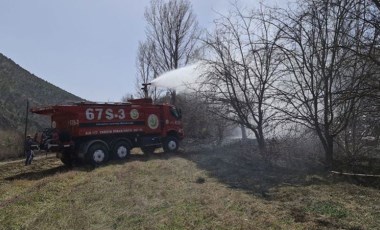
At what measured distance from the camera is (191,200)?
918 cm

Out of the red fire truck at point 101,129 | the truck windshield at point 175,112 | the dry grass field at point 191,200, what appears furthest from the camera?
the truck windshield at point 175,112

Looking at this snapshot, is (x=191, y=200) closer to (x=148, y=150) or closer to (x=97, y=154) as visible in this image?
(x=97, y=154)

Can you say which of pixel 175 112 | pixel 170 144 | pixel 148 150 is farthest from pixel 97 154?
pixel 175 112

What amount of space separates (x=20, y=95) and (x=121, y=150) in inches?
1313

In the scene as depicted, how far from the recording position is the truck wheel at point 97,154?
17.3 m

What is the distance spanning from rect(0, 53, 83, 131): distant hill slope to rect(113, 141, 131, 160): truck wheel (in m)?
19.7

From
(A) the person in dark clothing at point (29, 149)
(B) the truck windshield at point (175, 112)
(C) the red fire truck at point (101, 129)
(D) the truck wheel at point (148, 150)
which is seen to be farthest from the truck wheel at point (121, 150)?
(B) the truck windshield at point (175, 112)

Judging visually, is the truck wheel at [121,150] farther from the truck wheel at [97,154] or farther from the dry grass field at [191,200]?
the dry grass field at [191,200]

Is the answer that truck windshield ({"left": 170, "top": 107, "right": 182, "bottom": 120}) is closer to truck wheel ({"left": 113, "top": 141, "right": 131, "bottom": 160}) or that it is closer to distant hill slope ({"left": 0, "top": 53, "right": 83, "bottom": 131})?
truck wheel ({"left": 113, "top": 141, "right": 131, "bottom": 160})

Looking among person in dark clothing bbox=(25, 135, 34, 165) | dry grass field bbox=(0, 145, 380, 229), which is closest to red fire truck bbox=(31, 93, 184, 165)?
person in dark clothing bbox=(25, 135, 34, 165)

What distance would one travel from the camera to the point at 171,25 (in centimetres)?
3269

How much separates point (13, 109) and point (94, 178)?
32876 mm

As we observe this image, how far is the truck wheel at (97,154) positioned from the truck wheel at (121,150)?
63cm

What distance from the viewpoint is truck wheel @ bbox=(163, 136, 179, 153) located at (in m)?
21.9
